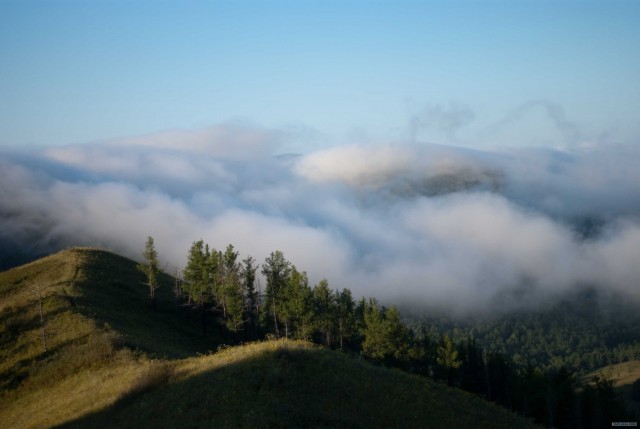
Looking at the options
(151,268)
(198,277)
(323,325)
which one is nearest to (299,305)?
(323,325)

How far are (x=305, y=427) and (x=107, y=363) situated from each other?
3399cm

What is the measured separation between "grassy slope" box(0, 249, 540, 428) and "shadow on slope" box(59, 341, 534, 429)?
0.37ft

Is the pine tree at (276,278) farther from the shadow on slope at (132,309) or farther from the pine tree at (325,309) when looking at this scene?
the shadow on slope at (132,309)

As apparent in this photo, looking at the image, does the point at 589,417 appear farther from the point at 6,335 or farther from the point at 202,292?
the point at 6,335

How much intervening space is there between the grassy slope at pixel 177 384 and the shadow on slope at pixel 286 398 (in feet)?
0.37

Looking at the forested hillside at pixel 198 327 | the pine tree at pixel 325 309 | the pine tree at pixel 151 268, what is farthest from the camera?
the pine tree at pixel 151 268

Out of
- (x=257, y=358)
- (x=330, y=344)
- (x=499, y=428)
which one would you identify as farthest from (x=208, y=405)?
(x=330, y=344)

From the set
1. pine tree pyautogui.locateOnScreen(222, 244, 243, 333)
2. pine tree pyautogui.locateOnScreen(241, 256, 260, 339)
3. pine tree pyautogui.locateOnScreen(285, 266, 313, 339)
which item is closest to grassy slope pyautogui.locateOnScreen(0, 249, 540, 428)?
pine tree pyautogui.locateOnScreen(222, 244, 243, 333)

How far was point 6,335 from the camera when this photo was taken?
6950cm

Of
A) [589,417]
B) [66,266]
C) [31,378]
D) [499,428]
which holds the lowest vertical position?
[589,417]

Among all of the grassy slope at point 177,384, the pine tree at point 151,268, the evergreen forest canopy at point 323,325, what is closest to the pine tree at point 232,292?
the evergreen forest canopy at point 323,325

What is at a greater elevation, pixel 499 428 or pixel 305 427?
pixel 305 427

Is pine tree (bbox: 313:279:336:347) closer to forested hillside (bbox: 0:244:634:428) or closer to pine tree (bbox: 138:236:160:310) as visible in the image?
forested hillside (bbox: 0:244:634:428)

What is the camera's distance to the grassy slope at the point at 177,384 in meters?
36.5
